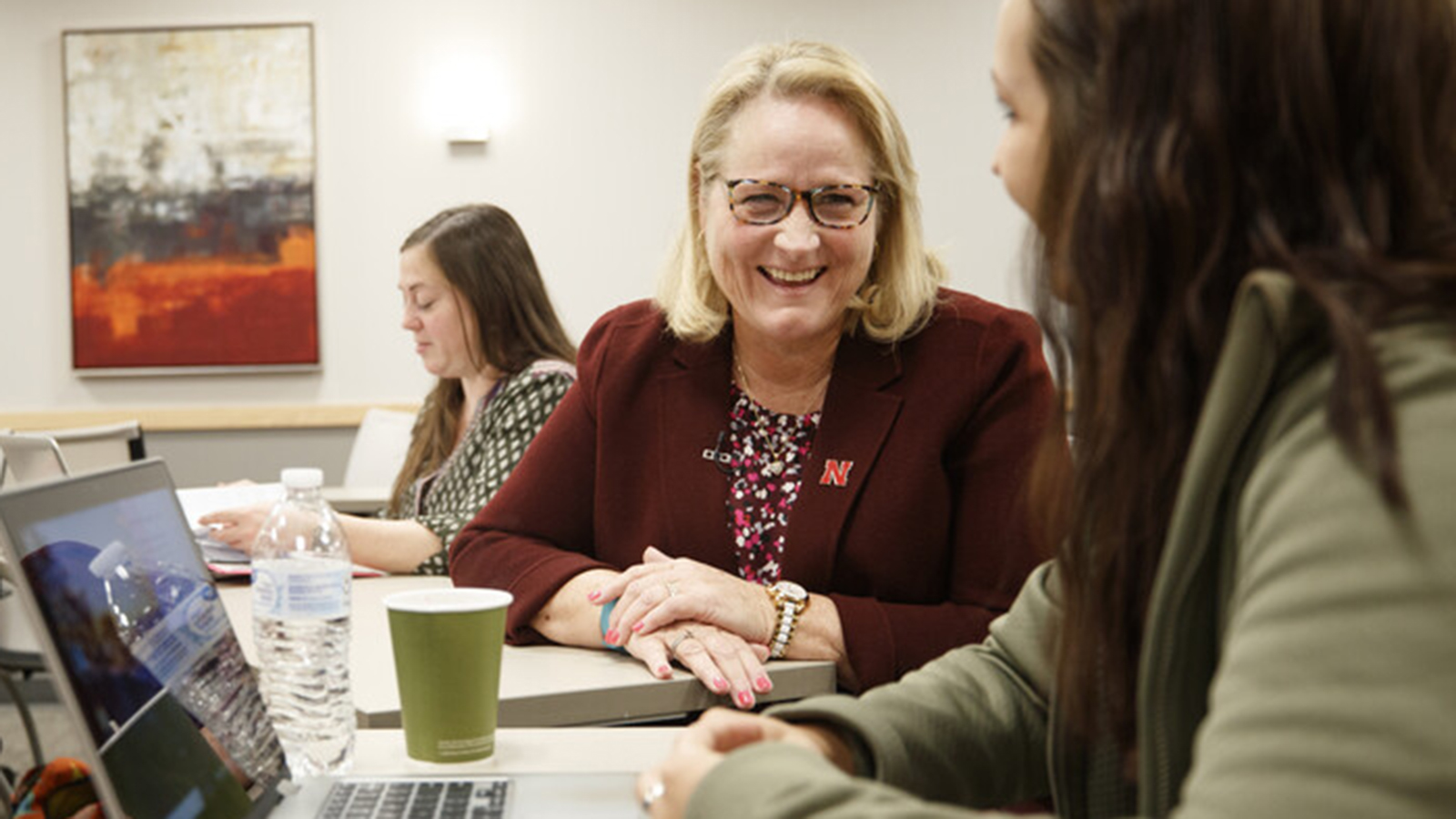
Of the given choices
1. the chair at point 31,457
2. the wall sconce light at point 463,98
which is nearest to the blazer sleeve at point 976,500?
the chair at point 31,457

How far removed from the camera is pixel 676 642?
1426 millimetres

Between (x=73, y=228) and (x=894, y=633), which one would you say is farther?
(x=73, y=228)

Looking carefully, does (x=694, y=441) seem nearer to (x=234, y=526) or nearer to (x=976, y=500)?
(x=976, y=500)

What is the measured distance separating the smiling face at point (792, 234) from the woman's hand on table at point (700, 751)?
87cm

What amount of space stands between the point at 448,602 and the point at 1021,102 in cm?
65

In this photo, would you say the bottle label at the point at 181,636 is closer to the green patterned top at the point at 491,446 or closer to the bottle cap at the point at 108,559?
the bottle cap at the point at 108,559

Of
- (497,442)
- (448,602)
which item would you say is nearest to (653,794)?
(448,602)

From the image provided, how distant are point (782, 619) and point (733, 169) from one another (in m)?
0.60

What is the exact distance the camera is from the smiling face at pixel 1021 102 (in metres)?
0.77

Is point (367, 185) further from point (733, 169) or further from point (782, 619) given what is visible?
point (782, 619)

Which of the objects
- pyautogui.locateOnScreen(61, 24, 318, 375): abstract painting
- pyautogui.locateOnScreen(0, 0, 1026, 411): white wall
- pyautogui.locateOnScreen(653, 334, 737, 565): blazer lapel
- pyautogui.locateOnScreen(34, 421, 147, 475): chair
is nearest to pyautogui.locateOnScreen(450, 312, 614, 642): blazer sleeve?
pyautogui.locateOnScreen(653, 334, 737, 565): blazer lapel

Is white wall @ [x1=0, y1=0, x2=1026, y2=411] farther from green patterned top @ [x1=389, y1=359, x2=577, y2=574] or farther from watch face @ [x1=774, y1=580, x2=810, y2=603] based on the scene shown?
watch face @ [x1=774, y1=580, x2=810, y2=603]

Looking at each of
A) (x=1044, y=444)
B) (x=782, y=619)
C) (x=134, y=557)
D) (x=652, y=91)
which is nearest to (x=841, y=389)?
(x=782, y=619)

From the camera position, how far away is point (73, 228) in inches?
189
